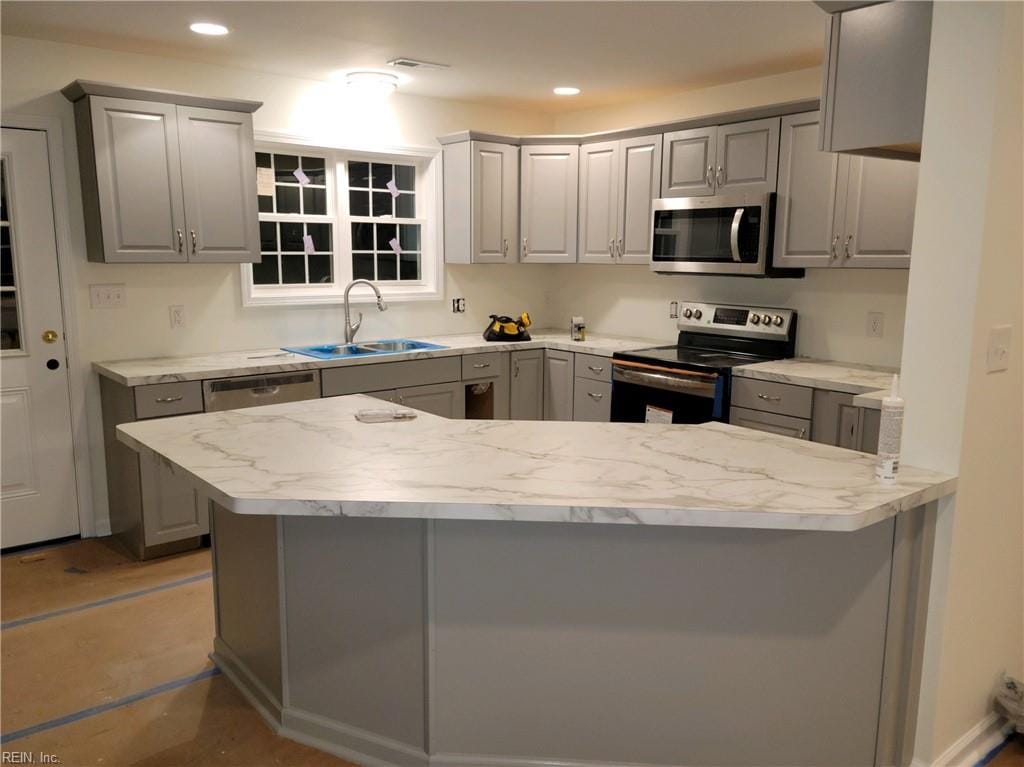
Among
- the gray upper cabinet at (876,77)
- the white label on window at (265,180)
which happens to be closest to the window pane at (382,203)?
the white label on window at (265,180)

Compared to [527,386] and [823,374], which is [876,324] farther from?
[527,386]

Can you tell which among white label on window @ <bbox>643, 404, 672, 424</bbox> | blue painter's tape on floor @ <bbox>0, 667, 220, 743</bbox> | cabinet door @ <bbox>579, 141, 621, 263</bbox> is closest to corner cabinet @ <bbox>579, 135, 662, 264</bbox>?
cabinet door @ <bbox>579, 141, 621, 263</bbox>

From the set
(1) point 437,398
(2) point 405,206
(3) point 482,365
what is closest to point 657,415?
(3) point 482,365

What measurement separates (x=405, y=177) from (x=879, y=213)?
2843 millimetres

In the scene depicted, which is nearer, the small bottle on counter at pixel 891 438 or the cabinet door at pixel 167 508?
the small bottle on counter at pixel 891 438

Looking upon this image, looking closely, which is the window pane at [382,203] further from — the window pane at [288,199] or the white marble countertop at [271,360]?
the white marble countertop at [271,360]

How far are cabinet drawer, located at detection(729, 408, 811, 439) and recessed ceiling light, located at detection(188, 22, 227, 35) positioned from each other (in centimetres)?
294

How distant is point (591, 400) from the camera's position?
471 centimetres

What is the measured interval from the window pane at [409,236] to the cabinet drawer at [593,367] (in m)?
1.33

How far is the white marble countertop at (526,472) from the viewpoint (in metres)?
1.71

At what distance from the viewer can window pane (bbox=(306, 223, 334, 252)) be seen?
470 cm

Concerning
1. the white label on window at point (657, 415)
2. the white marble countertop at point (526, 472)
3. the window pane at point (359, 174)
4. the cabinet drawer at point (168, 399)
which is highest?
the window pane at point (359, 174)

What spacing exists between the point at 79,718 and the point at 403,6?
9.01ft

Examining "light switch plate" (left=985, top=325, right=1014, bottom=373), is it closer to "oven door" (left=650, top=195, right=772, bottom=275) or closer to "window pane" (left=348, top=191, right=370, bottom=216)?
"oven door" (left=650, top=195, right=772, bottom=275)
